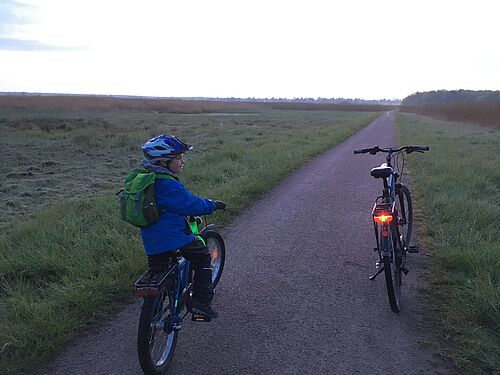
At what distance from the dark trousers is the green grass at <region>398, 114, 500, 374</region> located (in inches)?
74.3

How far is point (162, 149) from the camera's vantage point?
2.87 m

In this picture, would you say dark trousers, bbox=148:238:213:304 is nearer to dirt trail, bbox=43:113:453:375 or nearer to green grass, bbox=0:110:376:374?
dirt trail, bbox=43:113:453:375

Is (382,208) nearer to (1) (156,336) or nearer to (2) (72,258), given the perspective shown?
(1) (156,336)

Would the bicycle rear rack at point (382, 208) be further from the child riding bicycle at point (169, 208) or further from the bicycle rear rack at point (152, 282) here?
the bicycle rear rack at point (152, 282)

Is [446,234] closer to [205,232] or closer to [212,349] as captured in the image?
[205,232]

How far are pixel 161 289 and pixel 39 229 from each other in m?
4.08

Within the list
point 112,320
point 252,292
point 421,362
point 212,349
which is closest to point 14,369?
point 112,320

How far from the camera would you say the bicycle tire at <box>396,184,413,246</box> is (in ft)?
15.8

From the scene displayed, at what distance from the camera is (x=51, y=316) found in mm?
3361

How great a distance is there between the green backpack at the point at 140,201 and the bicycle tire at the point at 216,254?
1.23 metres

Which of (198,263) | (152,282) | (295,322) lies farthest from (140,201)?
(295,322)

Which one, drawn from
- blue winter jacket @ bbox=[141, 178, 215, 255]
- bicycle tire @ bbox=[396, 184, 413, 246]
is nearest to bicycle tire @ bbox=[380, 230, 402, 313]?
bicycle tire @ bbox=[396, 184, 413, 246]

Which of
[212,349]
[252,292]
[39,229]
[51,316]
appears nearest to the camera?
[212,349]

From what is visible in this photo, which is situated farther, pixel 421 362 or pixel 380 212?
pixel 380 212
